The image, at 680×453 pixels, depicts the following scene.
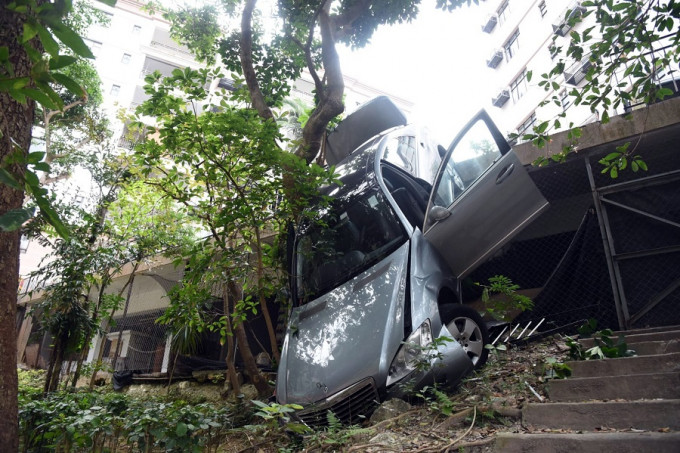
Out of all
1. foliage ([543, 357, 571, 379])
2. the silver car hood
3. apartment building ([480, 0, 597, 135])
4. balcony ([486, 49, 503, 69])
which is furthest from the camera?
balcony ([486, 49, 503, 69])

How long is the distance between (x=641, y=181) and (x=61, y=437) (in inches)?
263

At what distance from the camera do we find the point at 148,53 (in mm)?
26234

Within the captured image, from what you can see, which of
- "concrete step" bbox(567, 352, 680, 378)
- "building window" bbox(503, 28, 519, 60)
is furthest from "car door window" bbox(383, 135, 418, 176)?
"building window" bbox(503, 28, 519, 60)

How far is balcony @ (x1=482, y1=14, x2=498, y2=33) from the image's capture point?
71.2 ft

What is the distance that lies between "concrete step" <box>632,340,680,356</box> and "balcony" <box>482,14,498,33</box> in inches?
Answer: 875

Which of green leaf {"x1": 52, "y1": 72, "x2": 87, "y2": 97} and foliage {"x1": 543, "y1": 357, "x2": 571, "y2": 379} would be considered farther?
foliage {"x1": 543, "y1": 357, "x2": 571, "y2": 379}

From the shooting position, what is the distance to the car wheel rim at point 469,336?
377cm

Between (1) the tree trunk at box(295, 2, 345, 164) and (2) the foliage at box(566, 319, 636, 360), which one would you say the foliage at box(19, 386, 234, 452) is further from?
(1) the tree trunk at box(295, 2, 345, 164)

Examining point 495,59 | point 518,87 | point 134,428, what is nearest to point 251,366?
point 134,428

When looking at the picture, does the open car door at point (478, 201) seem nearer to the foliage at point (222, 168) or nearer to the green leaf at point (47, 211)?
the foliage at point (222, 168)

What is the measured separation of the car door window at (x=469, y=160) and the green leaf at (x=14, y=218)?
3734 millimetres

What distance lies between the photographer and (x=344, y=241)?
4473mm

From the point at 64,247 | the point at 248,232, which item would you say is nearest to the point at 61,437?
the point at 248,232

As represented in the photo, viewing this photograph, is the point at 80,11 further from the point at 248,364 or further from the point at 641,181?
the point at 641,181
